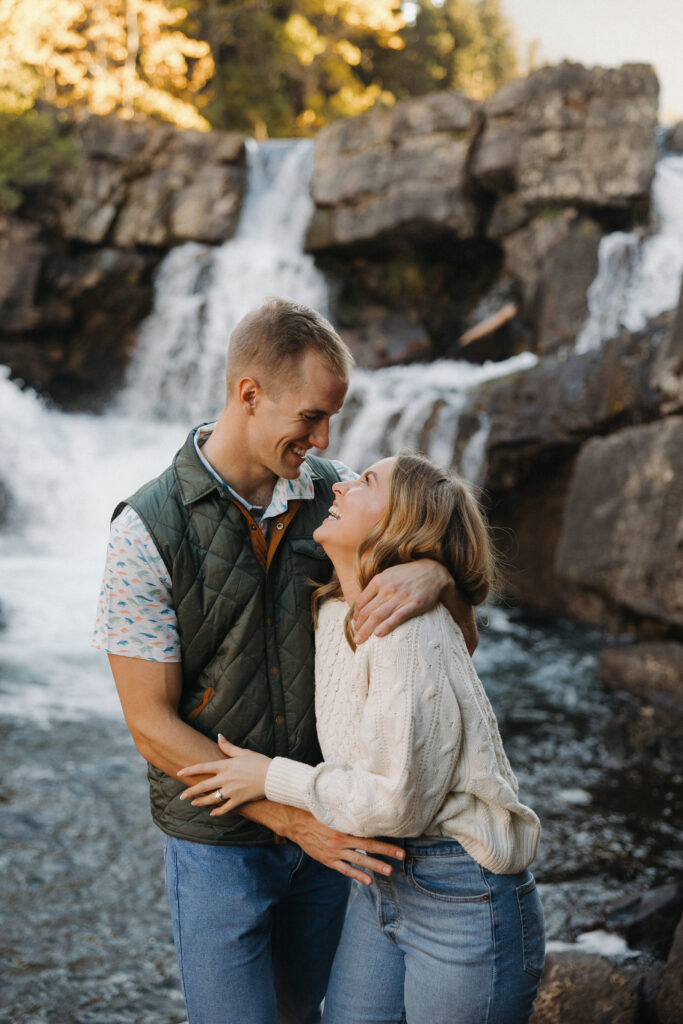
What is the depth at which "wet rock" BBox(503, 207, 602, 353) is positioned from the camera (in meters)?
14.5

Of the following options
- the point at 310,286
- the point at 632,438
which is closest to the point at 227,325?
the point at 310,286

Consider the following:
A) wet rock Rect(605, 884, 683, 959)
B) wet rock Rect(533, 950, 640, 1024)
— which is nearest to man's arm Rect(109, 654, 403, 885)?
wet rock Rect(533, 950, 640, 1024)

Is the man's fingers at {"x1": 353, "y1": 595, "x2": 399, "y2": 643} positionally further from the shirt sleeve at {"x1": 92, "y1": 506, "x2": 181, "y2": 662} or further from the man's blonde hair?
the man's blonde hair

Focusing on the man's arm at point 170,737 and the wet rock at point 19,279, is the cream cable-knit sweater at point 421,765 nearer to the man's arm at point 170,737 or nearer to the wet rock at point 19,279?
the man's arm at point 170,737

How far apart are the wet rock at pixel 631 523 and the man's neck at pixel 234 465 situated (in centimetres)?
580

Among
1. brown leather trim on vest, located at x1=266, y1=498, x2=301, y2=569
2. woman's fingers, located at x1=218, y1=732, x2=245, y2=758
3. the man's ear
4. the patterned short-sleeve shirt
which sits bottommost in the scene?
woman's fingers, located at x1=218, y1=732, x2=245, y2=758

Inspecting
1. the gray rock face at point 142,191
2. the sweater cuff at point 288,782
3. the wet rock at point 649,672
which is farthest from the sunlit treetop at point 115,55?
the sweater cuff at point 288,782

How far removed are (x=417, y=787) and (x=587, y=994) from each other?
209 centimetres

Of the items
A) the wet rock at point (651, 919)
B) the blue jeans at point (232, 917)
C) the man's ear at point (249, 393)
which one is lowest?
the wet rock at point (651, 919)

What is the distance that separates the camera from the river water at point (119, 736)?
162 inches

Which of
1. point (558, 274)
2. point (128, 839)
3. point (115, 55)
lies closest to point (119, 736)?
point (128, 839)

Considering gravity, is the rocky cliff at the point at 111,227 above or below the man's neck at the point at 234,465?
above

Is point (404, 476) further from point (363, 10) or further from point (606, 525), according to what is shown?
point (363, 10)

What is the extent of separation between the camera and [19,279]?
1661cm
